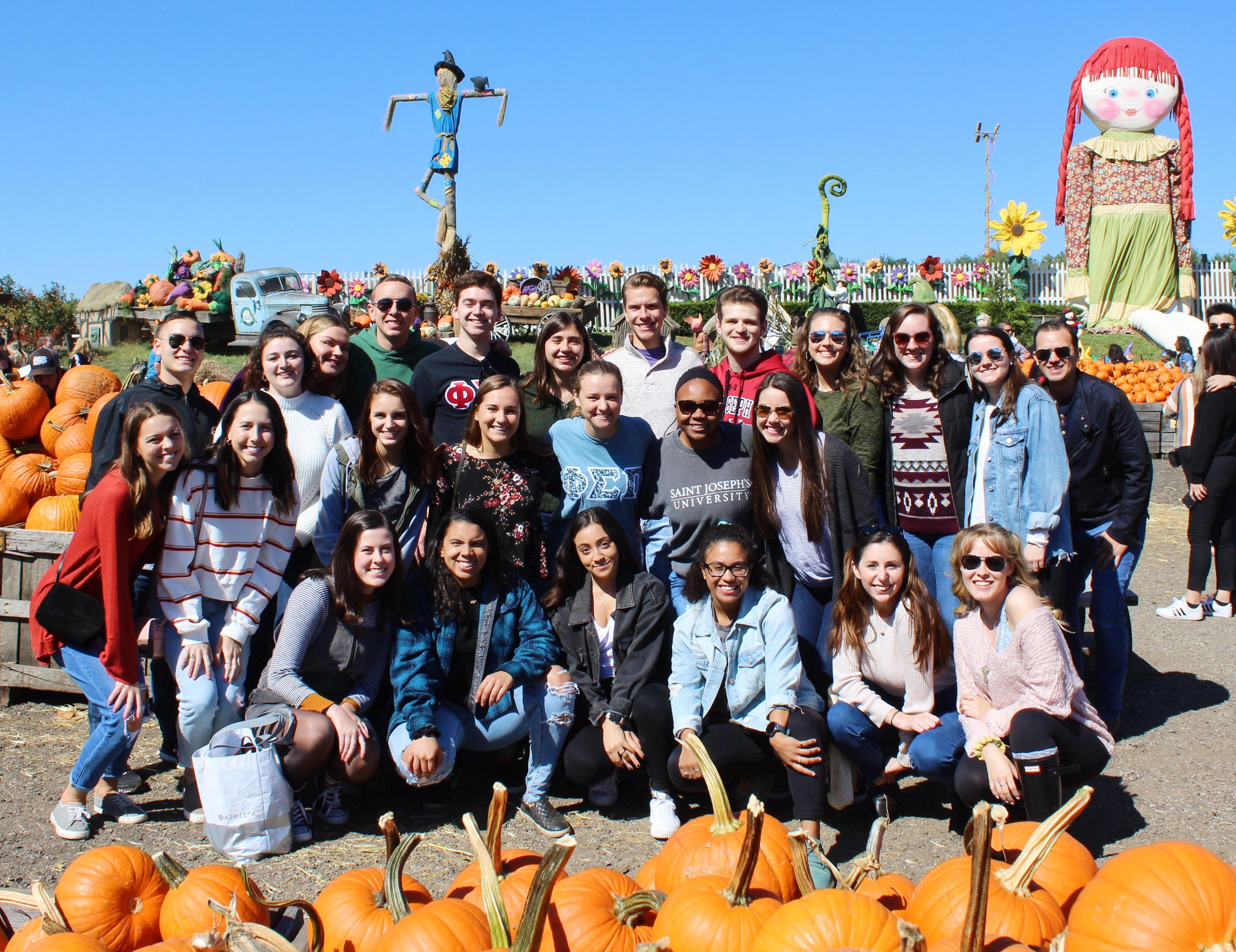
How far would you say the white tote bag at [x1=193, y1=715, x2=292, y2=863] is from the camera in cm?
346

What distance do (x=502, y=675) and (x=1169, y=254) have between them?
73.9ft

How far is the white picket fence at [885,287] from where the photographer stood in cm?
2600

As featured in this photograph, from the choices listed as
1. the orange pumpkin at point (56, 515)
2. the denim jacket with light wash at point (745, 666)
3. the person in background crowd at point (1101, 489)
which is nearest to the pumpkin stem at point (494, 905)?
the denim jacket with light wash at point (745, 666)

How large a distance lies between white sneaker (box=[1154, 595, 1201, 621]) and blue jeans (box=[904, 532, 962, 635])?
3.34 meters

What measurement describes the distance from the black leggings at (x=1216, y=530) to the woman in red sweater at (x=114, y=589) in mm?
6232

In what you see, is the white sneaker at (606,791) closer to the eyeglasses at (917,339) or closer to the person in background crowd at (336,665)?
the person in background crowd at (336,665)

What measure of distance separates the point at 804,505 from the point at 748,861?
224cm

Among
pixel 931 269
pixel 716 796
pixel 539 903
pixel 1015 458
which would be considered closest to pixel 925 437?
pixel 1015 458

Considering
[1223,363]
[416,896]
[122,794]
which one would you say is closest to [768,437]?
[416,896]

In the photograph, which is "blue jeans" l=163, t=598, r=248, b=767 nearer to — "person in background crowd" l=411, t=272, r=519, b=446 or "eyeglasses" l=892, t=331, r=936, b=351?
"person in background crowd" l=411, t=272, r=519, b=446

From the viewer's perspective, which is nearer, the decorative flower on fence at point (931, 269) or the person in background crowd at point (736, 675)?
the person in background crowd at point (736, 675)

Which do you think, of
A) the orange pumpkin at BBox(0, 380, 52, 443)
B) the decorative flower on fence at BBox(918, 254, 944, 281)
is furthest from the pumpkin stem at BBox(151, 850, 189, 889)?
the decorative flower on fence at BBox(918, 254, 944, 281)

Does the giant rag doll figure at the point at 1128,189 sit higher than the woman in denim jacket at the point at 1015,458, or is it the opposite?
the giant rag doll figure at the point at 1128,189

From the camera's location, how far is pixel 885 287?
93.1ft
